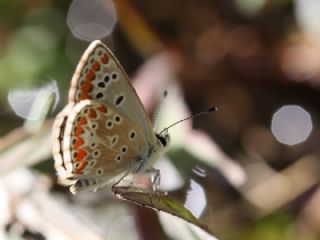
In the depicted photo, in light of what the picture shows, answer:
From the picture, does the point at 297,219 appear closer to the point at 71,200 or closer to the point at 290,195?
the point at 290,195

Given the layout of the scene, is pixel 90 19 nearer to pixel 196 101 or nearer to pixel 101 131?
pixel 196 101

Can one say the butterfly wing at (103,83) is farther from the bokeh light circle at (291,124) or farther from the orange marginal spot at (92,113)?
the bokeh light circle at (291,124)

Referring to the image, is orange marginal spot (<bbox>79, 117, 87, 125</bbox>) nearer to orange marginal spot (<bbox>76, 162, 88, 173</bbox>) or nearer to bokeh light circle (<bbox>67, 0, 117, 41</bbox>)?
orange marginal spot (<bbox>76, 162, 88, 173</bbox>)

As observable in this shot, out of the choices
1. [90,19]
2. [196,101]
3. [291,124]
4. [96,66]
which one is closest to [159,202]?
[96,66]

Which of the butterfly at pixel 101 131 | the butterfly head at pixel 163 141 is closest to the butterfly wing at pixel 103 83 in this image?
the butterfly at pixel 101 131

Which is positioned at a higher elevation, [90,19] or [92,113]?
[92,113]

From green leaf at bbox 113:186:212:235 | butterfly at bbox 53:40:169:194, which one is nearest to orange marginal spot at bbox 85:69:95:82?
butterfly at bbox 53:40:169:194

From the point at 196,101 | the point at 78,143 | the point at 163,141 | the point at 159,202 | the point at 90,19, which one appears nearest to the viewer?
the point at 159,202
